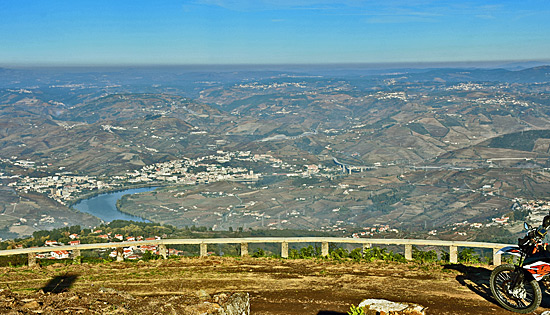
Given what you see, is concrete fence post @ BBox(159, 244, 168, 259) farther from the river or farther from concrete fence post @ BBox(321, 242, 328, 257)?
the river

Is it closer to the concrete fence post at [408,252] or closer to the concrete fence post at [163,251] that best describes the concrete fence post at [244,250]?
the concrete fence post at [163,251]

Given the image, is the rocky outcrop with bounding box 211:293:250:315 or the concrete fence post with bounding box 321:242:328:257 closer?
the rocky outcrop with bounding box 211:293:250:315

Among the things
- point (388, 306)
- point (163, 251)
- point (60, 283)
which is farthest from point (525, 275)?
point (60, 283)

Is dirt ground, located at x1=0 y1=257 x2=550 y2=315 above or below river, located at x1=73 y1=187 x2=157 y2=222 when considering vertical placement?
above

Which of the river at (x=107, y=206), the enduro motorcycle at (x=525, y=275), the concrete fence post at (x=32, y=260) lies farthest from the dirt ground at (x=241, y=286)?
the river at (x=107, y=206)

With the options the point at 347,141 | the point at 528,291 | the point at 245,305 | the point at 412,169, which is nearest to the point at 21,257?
the point at 245,305

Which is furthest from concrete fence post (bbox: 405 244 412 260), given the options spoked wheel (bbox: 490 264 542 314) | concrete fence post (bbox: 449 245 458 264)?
spoked wheel (bbox: 490 264 542 314)
